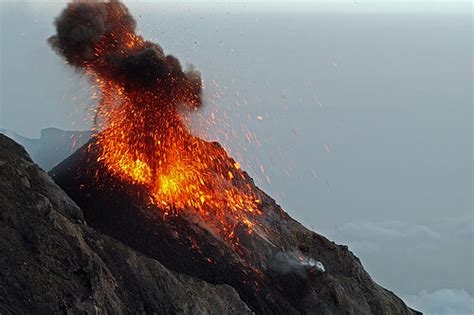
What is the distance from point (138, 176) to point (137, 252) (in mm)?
10736

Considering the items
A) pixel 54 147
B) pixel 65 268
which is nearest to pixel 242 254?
pixel 65 268

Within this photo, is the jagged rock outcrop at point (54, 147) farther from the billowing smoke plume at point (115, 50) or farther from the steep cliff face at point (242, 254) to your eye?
the steep cliff face at point (242, 254)

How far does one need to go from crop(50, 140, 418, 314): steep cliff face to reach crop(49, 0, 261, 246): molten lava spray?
81.1 inches

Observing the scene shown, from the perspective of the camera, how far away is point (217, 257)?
4325 centimetres

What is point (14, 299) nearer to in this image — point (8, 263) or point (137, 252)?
point (8, 263)

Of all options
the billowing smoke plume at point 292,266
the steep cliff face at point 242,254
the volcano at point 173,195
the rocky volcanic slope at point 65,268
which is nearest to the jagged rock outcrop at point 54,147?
the volcano at point 173,195

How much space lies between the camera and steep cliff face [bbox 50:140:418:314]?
4188 cm

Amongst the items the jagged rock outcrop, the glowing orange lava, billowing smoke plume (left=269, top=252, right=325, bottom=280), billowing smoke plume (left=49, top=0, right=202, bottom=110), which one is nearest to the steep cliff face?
billowing smoke plume (left=269, top=252, right=325, bottom=280)

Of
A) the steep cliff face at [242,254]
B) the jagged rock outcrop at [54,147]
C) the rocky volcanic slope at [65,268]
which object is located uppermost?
the jagged rock outcrop at [54,147]

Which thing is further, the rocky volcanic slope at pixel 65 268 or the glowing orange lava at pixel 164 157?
the glowing orange lava at pixel 164 157

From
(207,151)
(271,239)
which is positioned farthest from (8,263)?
(207,151)

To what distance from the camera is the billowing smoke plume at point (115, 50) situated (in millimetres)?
50094

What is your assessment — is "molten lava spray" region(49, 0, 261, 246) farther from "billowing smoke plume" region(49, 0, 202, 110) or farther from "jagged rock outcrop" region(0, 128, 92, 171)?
"jagged rock outcrop" region(0, 128, 92, 171)

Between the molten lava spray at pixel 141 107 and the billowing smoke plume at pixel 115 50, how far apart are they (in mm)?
81
